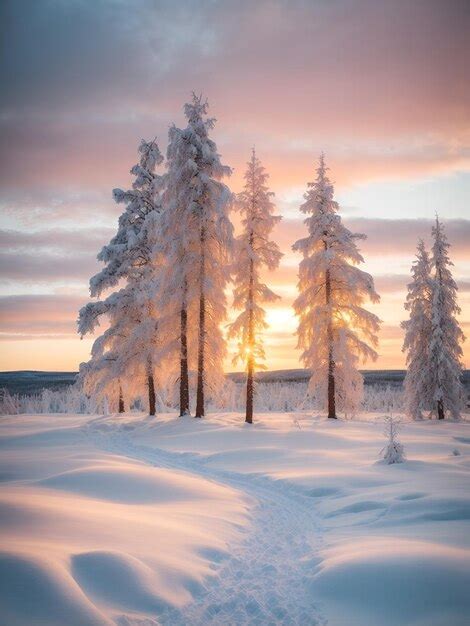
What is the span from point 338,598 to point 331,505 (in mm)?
3789

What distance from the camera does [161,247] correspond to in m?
20.9

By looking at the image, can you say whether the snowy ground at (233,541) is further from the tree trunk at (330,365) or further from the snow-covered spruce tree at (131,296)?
the tree trunk at (330,365)

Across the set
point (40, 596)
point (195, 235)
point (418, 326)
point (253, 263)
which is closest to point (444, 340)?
point (418, 326)

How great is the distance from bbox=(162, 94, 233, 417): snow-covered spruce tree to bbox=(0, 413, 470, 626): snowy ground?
9.19 m

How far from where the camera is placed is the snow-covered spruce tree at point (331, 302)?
2325cm

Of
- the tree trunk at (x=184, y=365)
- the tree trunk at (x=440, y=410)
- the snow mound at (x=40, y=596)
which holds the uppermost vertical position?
the tree trunk at (x=184, y=365)

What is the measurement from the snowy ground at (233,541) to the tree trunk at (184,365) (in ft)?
27.4

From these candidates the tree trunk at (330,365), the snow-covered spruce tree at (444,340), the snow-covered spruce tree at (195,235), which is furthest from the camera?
the snow-covered spruce tree at (444,340)

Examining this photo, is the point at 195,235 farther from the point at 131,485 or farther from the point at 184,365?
the point at 131,485

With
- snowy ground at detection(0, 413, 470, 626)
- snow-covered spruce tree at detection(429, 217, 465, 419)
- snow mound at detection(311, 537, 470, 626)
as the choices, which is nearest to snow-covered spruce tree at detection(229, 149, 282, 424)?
snowy ground at detection(0, 413, 470, 626)

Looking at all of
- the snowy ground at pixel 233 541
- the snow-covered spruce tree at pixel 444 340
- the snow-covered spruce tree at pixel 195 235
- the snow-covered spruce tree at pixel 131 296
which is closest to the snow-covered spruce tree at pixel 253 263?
the snow-covered spruce tree at pixel 195 235

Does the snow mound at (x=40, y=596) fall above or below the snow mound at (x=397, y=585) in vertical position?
above

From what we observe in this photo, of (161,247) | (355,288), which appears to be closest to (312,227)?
(355,288)

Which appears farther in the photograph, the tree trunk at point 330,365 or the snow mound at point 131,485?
the tree trunk at point 330,365
